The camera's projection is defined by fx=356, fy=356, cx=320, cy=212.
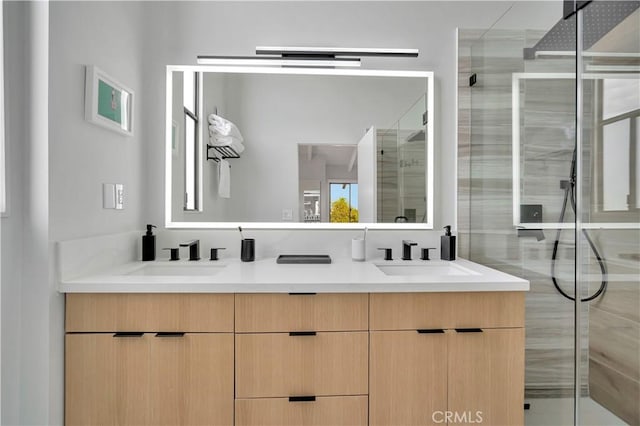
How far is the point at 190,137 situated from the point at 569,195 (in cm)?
183

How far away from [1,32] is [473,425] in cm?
212

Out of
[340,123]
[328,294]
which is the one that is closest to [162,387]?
[328,294]

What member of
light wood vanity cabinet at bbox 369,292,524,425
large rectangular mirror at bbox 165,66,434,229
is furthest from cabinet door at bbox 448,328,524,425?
large rectangular mirror at bbox 165,66,434,229

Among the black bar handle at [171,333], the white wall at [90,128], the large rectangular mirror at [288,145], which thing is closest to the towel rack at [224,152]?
the large rectangular mirror at [288,145]

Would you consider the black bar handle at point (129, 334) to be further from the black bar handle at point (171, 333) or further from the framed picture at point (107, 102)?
the framed picture at point (107, 102)

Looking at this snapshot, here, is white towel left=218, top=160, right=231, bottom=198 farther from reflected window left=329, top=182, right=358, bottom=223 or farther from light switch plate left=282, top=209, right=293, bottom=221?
reflected window left=329, top=182, right=358, bottom=223

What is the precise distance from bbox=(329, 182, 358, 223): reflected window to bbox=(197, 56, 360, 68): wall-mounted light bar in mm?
640

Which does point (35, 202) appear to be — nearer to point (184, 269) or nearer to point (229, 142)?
point (184, 269)

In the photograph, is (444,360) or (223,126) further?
(223,126)

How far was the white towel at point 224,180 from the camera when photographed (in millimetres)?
1950

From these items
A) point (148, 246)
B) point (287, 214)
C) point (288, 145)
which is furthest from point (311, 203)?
point (148, 246)

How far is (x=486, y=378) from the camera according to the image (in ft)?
4.44

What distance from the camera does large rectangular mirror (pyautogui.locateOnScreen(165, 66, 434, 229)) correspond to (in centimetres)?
195

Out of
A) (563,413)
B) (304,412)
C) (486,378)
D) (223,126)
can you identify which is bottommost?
(563,413)
